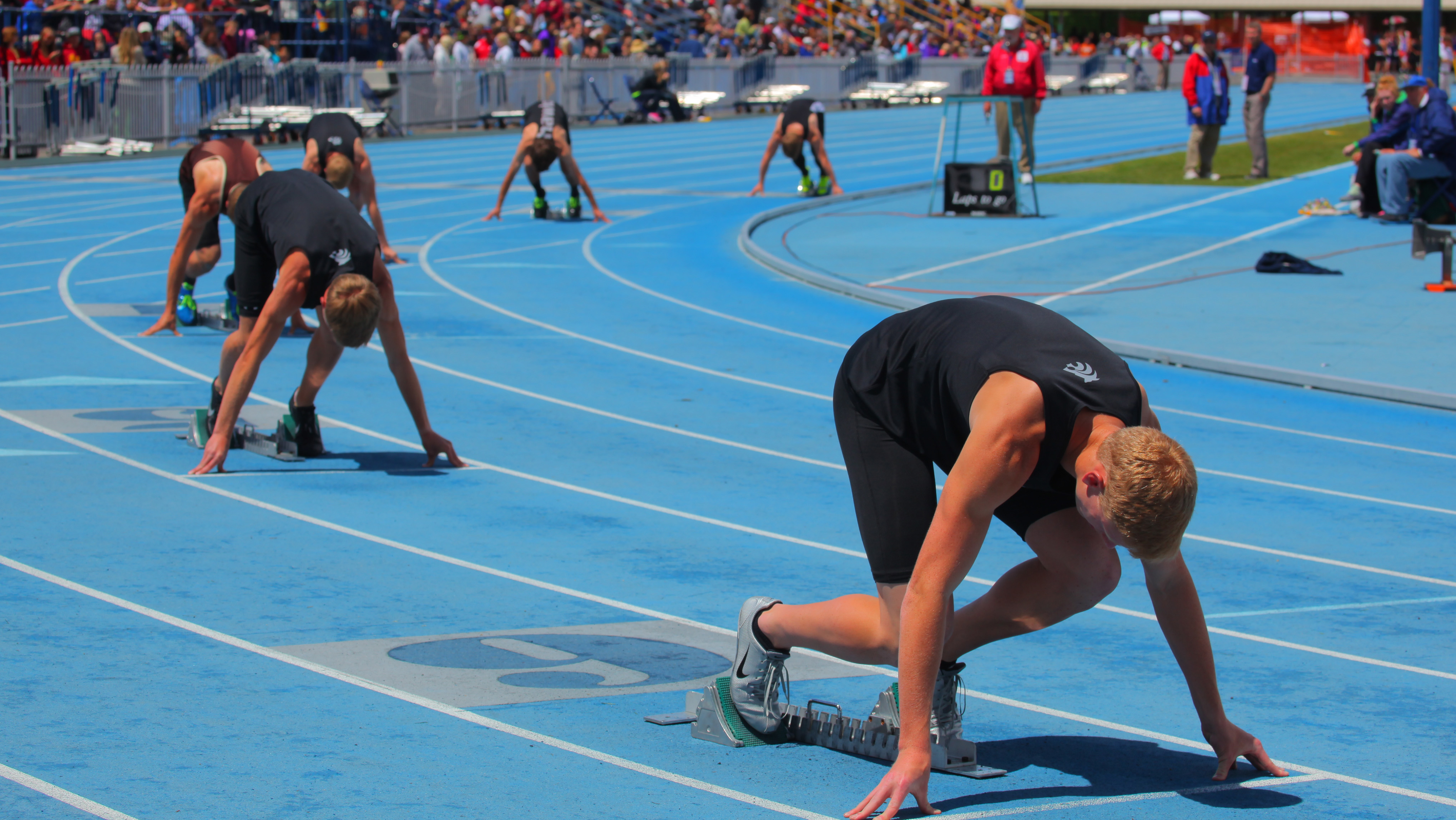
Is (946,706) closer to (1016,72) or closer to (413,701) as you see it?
(413,701)

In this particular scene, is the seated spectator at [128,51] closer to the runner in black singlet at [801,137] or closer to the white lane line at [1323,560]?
the runner in black singlet at [801,137]

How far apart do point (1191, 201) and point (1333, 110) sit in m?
25.4

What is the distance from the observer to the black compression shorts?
4.09 m

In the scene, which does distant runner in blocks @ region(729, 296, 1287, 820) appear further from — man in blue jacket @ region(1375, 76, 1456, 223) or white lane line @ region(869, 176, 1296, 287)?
man in blue jacket @ region(1375, 76, 1456, 223)

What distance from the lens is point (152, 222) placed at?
64.6 feet

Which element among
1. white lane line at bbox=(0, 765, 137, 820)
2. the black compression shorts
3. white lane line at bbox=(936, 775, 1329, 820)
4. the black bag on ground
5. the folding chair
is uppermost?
the folding chair

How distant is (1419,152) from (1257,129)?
180 inches

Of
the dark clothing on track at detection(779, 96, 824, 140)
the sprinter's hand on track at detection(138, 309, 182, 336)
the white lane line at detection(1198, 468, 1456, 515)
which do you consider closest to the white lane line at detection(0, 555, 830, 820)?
the white lane line at detection(1198, 468, 1456, 515)

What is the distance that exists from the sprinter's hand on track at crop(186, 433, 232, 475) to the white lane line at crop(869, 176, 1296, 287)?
25.5ft

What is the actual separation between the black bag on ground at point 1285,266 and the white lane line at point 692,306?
16.4ft

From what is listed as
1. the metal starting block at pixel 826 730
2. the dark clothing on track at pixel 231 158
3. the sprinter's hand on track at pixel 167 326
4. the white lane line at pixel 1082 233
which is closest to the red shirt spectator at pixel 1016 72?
the white lane line at pixel 1082 233

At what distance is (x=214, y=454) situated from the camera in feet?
27.0

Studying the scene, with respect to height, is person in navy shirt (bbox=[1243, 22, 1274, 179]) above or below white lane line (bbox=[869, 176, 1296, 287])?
above

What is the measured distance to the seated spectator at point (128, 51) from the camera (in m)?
26.6
